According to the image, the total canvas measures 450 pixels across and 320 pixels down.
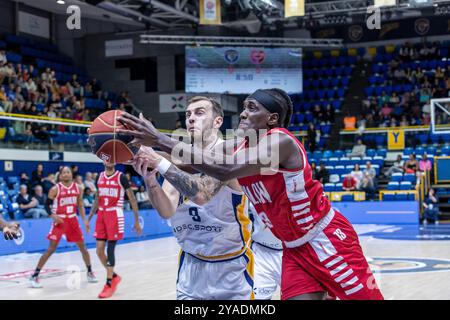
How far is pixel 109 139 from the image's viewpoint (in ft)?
10.3

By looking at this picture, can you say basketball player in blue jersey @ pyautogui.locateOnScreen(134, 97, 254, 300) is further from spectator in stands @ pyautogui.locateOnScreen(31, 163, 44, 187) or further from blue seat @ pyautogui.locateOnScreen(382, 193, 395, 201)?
blue seat @ pyautogui.locateOnScreen(382, 193, 395, 201)

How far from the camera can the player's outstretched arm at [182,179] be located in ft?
11.3

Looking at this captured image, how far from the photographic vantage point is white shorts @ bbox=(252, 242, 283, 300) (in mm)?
4988

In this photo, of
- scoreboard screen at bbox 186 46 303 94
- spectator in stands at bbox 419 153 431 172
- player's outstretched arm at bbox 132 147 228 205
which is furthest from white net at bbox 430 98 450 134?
player's outstretched arm at bbox 132 147 228 205

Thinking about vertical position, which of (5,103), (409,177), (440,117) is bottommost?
(409,177)

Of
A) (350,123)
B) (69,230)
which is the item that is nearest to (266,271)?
(69,230)

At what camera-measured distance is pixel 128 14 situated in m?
21.6

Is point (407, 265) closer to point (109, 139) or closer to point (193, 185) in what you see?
point (193, 185)

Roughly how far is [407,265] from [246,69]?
13619 mm

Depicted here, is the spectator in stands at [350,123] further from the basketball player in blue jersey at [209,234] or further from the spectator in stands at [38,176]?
the basketball player in blue jersey at [209,234]

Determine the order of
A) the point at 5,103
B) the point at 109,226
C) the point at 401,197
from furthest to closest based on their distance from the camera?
the point at 401,197 < the point at 5,103 < the point at 109,226

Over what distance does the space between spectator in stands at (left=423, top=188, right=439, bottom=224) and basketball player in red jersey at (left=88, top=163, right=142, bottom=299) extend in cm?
1168

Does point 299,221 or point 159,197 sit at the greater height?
point 159,197

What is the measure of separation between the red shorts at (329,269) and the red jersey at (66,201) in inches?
255
